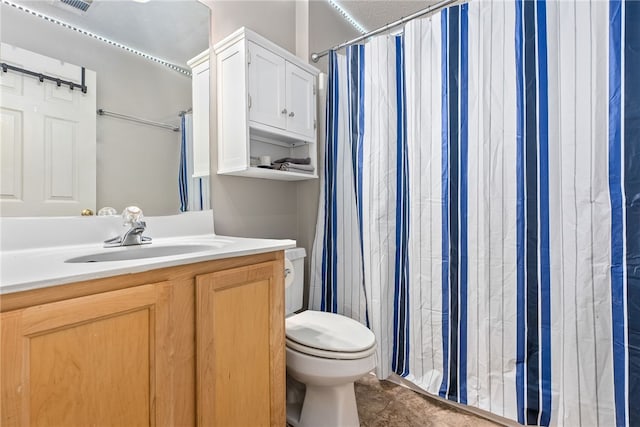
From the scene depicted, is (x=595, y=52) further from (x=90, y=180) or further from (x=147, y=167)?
(x=90, y=180)

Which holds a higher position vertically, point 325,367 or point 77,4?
point 77,4

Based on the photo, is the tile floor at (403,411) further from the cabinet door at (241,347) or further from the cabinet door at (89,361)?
the cabinet door at (89,361)

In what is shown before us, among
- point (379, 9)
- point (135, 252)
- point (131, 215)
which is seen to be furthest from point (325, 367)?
point (379, 9)

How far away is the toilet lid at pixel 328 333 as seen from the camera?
125 cm

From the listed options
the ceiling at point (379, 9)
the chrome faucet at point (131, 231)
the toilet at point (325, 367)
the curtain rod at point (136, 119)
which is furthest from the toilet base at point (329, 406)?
the ceiling at point (379, 9)

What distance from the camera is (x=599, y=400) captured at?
1188 millimetres

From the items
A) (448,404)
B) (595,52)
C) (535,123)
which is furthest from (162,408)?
(595,52)

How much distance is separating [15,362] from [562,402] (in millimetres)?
1716

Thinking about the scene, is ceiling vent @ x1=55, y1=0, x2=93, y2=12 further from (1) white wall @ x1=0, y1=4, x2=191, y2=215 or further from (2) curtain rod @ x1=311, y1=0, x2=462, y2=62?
(2) curtain rod @ x1=311, y1=0, x2=462, y2=62

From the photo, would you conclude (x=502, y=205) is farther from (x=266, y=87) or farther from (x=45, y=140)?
(x=45, y=140)

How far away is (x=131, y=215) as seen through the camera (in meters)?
1.19

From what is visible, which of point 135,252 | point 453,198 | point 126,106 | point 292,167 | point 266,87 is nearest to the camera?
point 135,252

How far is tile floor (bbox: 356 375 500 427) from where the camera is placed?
142 cm

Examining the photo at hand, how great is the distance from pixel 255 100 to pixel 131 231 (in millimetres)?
806
